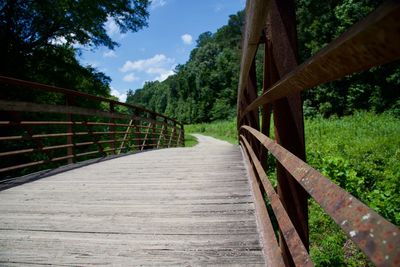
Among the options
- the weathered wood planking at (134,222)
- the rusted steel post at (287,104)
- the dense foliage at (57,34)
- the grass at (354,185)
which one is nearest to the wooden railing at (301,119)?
the rusted steel post at (287,104)

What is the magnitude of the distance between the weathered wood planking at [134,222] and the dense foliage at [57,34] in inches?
375

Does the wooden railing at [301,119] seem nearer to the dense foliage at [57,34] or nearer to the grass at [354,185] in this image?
the grass at [354,185]

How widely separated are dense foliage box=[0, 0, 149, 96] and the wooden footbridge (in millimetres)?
8390

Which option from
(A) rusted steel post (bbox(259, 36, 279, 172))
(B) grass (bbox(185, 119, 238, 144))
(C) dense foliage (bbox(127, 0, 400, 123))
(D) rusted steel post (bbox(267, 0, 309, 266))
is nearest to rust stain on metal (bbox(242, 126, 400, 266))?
(C) dense foliage (bbox(127, 0, 400, 123))

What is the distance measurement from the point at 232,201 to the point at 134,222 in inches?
37.1

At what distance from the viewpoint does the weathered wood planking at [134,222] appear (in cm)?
218

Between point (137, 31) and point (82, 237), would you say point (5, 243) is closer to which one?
point (82, 237)

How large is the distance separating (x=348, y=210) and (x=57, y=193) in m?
3.93

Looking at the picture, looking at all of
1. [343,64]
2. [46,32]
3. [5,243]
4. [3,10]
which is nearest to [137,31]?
[46,32]

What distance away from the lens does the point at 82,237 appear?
2535 mm

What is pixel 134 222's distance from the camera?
2783mm

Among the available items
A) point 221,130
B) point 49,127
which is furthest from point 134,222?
point 221,130

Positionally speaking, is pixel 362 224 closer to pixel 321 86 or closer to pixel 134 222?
pixel 134 222

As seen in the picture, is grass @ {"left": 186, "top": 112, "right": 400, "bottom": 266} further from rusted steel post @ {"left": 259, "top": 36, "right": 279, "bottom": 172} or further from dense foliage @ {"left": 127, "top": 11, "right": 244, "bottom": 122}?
dense foliage @ {"left": 127, "top": 11, "right": 244, "bottom": 122}
